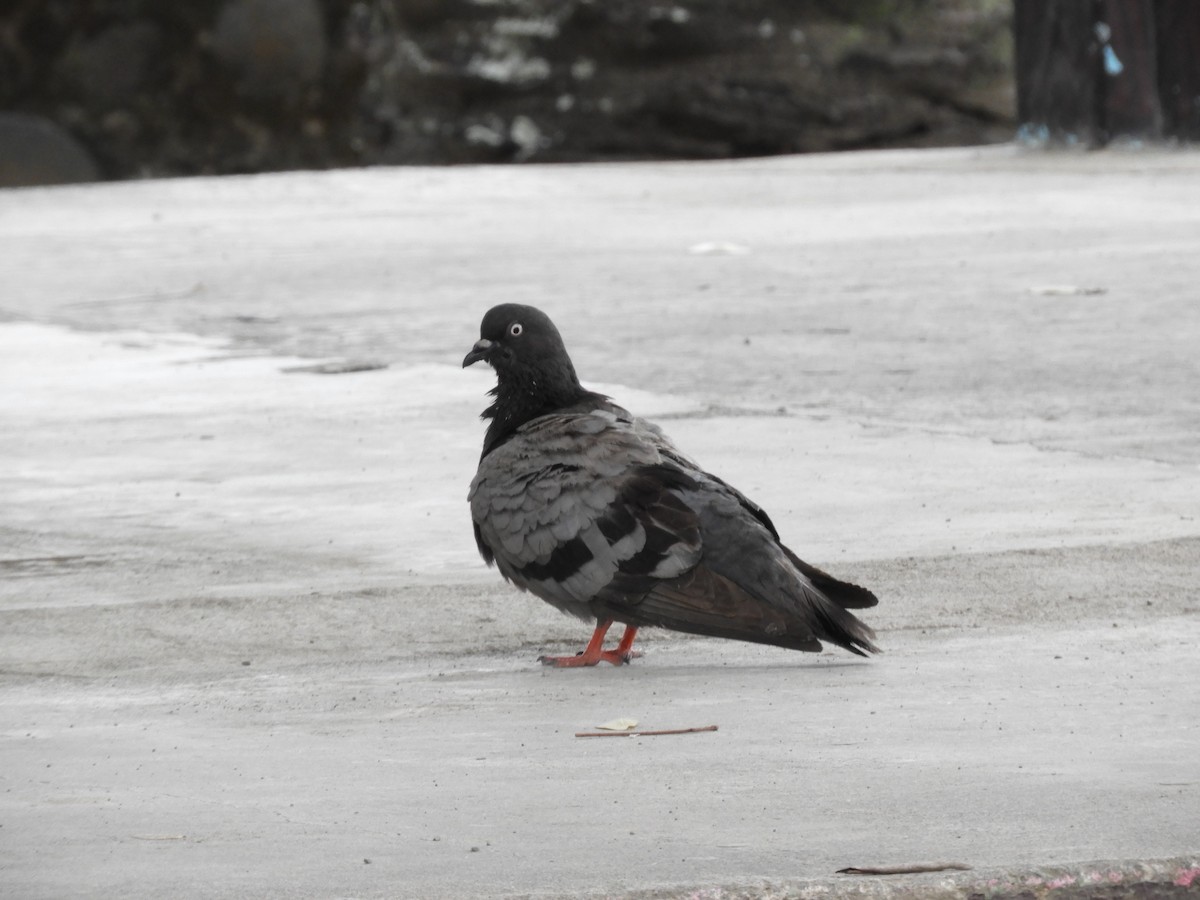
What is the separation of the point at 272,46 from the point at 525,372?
692 inches

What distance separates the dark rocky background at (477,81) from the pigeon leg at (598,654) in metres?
16.3

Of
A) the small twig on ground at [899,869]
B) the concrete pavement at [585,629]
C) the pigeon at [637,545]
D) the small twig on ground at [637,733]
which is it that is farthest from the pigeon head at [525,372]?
the small twig on ground at [899,869]

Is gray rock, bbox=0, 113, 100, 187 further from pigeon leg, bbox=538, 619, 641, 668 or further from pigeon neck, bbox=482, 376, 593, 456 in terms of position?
pigeon leg, bbox=538, 619, 641, 668

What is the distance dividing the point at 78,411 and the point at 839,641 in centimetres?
407

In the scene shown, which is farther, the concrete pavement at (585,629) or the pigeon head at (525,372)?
the pigeon head at (525,372)

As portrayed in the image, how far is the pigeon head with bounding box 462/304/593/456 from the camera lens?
4.73 m

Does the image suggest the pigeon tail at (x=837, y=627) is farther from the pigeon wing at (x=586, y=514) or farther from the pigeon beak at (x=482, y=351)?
the pigeon beak at (x=482, y=351)

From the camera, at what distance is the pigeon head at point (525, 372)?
4.73 metres

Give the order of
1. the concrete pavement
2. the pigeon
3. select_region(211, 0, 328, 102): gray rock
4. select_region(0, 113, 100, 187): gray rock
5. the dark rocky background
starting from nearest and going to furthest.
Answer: the concrete pavement
the pigeon
the dark rocky background
select_region(0, 113, 100, 187): gray rock
select_region(211, 0, 328, 102): gray rock

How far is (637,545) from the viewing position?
13.4 ft

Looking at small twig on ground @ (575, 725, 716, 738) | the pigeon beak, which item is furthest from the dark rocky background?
small twig on ground @ (575, 725, 716, 738)

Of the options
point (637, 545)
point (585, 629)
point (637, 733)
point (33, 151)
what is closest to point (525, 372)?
point (585, 629)

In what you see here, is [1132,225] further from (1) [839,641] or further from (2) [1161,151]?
(1) [839,641]

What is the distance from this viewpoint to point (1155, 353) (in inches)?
302
